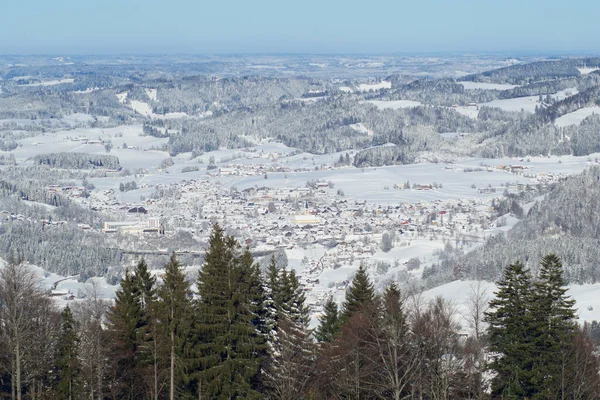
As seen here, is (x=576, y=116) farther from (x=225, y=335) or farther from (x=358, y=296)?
(x=225, y=335)

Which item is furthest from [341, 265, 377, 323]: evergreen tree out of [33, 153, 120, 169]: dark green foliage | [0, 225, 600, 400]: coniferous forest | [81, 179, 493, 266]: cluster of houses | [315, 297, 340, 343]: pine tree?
[33, 153, 120, 169]: dark green foliage

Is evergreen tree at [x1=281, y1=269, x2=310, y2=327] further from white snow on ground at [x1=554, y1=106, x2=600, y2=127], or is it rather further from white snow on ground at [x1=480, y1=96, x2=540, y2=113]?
white snow on ground at [x1=480, y1=96, x2=540, y2=113]

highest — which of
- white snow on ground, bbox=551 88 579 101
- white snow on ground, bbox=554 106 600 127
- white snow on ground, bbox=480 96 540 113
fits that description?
white snow on ground, bbox=554 106 600 127

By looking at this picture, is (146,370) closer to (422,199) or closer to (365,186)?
(422,199)

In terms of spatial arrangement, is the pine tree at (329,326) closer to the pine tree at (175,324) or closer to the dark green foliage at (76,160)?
the pine tree at (175,324)

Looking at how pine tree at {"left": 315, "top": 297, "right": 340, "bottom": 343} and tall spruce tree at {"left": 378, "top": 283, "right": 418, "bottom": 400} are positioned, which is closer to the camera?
tall spruce tree at {"left": 378, "top": 283, "right": 418, "bottom": 400}

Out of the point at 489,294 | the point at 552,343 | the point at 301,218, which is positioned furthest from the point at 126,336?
the point at 301,218

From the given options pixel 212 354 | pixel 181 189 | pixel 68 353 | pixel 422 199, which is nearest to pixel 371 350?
pixel 212 354
